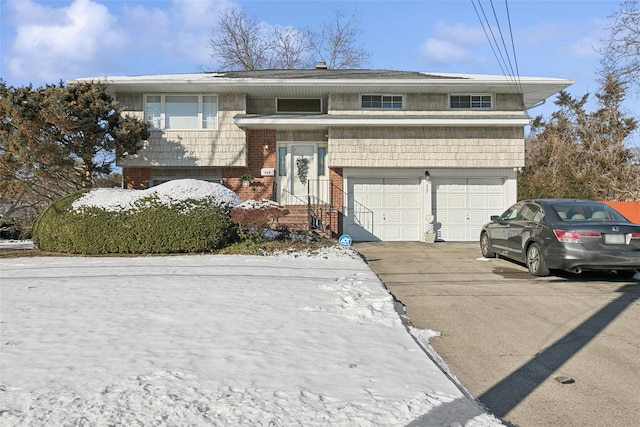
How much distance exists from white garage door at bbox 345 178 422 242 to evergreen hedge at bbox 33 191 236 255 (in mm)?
6571

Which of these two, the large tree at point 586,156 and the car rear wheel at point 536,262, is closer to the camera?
the car rear wheel at point 536,262

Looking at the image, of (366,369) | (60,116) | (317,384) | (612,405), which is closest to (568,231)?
(612,405)

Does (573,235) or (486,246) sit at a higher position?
(573,235)

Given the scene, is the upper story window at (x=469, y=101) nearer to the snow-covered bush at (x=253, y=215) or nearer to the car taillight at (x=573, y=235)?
the snow-covered bush at (x=253, y=215)

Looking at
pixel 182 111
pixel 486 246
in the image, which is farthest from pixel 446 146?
pixel 182 111

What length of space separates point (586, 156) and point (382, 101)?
16033 mm

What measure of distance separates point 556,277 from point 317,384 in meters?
6.84

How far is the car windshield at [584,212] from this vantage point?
29.4 ft

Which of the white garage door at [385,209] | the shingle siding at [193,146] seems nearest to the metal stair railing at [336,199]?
the white garage door at [385,209]

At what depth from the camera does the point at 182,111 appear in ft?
53.3

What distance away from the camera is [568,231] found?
8.39 metres

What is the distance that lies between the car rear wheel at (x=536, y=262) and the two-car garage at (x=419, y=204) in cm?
736

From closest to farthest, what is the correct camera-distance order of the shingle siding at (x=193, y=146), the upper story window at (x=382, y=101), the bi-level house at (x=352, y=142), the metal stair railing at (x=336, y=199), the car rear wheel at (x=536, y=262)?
the car rear wheel at (x=536, y=262) < the bi-level house at (x=352, y=142) < the shingle siding at (x=193, y=146) < the metal stair railing at (x=336, y=199) < the upper story window at (x=382, y=101)

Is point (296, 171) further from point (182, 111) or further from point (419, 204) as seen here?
point (419, 204)
